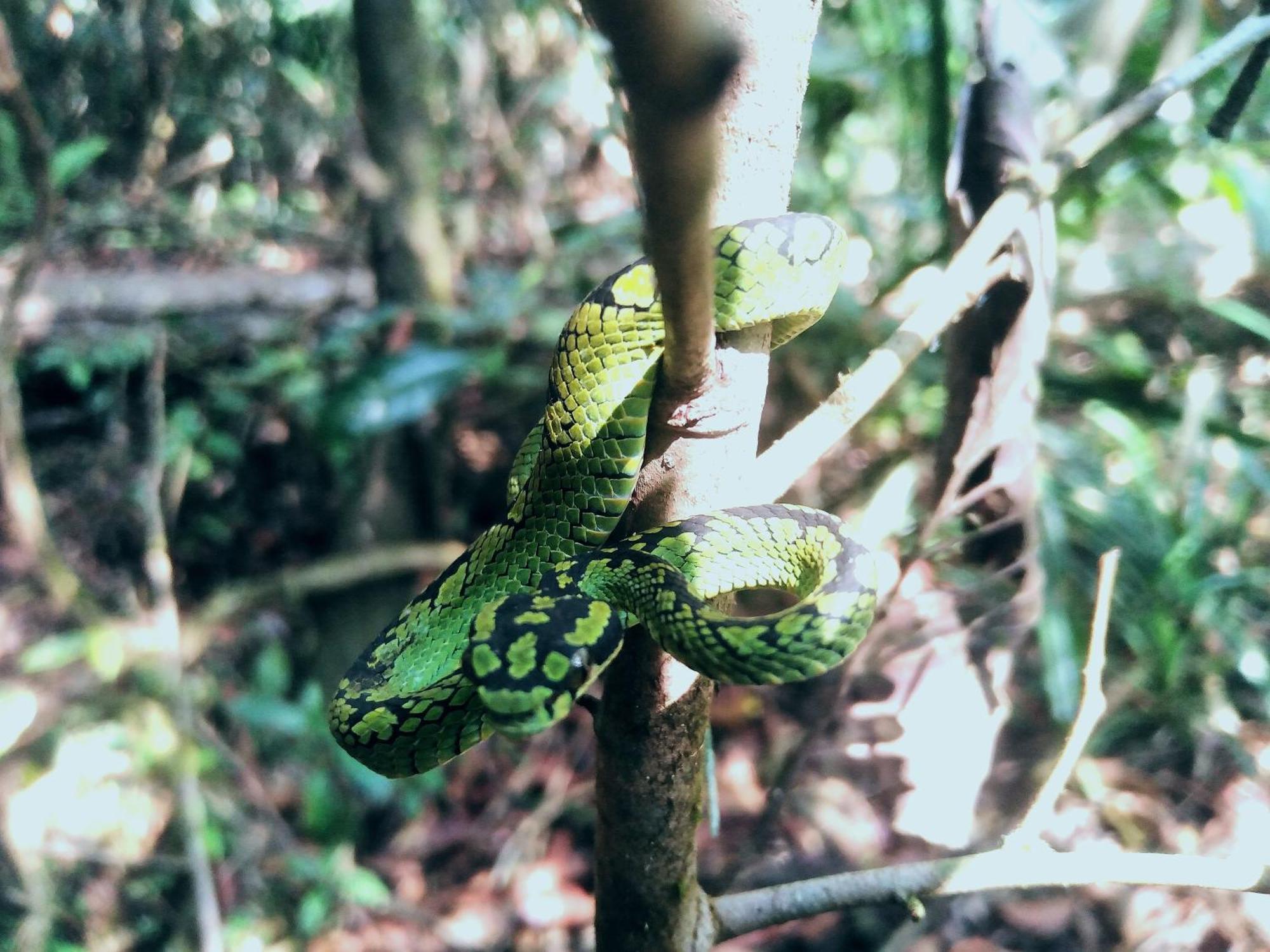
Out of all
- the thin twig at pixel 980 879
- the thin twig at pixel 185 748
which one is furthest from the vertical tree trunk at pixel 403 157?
the thin twig at pixel 980 879

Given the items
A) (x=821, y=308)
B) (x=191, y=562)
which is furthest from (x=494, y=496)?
(x=821, y=308)

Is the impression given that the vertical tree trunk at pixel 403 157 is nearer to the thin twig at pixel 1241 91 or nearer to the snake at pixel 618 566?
the snake at pixel 618 566

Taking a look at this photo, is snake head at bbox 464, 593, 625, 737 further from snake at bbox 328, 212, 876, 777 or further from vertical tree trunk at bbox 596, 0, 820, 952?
vertical tree trunk at bbox 596, 0, 820, 952

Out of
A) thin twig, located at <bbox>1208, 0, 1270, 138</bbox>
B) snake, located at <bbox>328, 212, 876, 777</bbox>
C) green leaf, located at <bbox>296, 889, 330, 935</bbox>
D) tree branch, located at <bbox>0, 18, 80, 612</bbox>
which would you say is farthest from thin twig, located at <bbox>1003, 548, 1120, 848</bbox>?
tree branch, located at <bbox>0, 18, 80, 612</bbox>

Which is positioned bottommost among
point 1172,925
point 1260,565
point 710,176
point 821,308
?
point 1172,925

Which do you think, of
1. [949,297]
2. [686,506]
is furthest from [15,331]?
[949,297]

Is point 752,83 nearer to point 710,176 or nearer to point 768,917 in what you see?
point 710,176

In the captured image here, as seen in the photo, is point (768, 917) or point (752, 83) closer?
point (752, 83)

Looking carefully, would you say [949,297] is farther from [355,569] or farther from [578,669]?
[355,569]
